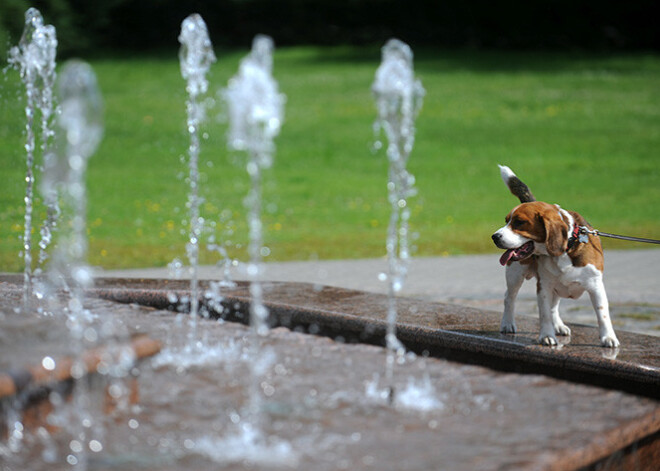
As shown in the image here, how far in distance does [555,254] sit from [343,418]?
144 cm

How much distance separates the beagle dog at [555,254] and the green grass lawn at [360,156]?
6.29m

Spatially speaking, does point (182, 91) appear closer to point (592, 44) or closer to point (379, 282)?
point (592, 44)

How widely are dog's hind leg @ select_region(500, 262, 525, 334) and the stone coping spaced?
2.5 inches

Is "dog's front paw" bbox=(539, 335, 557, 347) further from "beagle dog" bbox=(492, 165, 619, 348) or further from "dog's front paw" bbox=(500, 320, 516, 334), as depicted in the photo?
"dog's front paw" bbox=(500, 320, 516, 334)

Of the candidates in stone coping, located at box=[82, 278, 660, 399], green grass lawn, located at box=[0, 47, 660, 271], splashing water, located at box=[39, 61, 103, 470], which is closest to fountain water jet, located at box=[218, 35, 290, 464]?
splashing water, located at box=[39, 61, 103, 470]

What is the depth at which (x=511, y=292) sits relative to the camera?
475 centimetres

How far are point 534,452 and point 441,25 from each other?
1225 inches

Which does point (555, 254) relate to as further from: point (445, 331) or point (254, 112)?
point (254, 112)

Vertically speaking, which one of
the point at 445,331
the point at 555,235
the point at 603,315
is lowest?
the point at 445,331

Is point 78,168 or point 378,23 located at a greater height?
point 378,23

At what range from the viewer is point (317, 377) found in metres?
3.90

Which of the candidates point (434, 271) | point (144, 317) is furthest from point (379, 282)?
point (144, 317)

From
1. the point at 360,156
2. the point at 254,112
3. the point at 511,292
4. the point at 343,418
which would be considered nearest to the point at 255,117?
the point at 254,112

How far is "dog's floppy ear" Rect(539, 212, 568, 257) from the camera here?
14.2 ft
